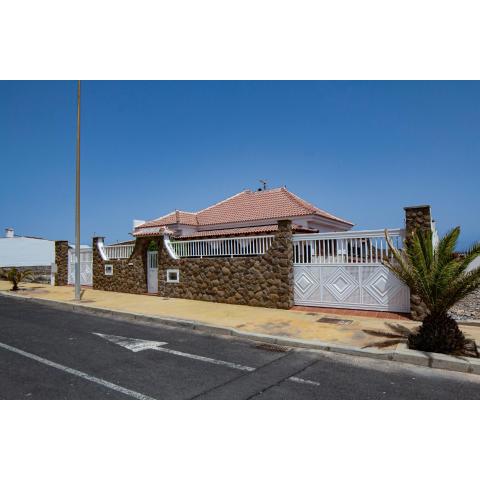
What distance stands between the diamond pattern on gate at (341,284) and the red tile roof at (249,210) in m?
8.57

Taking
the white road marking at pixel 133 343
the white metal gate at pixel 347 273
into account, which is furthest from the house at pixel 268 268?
the white road marking at pixel 133 343

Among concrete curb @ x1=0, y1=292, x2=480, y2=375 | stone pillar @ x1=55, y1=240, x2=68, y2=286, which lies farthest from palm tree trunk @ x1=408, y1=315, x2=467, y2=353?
stone pillar @ x1=55, y1=240, x2=68, y2=286

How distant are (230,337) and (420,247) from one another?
4325 millimetres

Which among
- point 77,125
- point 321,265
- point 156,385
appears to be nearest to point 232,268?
point 321,265

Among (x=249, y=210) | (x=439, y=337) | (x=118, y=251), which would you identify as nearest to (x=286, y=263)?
(x=439, y=337)

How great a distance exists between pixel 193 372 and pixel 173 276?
850 cm

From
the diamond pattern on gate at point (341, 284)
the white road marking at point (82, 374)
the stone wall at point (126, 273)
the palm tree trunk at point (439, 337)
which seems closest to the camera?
the white road marking at point (82, 374)

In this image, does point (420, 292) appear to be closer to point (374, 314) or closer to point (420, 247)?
point (420, 247)

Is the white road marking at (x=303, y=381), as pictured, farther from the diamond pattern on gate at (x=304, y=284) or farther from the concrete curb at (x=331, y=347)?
the diamond pattern on gate at (x=304, y=284)

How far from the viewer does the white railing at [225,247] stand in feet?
38.2

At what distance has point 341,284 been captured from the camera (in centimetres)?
1003

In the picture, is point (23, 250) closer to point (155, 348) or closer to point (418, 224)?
point (155, 348)

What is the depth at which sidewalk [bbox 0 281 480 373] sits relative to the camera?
7.03m

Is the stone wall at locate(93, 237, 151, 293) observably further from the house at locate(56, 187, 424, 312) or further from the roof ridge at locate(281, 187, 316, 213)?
the roof ridge at locate(281, 187, 316, 213)
